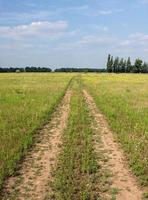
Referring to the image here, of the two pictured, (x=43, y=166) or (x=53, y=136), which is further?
(x=53, y=136)

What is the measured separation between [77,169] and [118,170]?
101 centimetres

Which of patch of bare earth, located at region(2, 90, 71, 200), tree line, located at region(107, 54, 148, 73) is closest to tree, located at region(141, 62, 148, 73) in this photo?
tree line, located at region(107, 54, 148, 73)

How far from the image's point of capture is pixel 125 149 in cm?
1160

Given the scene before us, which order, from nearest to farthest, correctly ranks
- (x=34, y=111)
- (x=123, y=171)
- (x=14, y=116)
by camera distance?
(x=123, y=171) → (x=14, y=116) → (x=34, y=111)

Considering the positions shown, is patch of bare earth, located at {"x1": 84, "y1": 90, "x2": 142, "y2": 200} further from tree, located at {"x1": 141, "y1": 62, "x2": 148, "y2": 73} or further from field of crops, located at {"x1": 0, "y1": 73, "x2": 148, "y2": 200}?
tree, located at {"x1": 141, "y1": 62, "x2": 148, "y2": 73}

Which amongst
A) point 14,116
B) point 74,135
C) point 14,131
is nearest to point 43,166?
point 74,135

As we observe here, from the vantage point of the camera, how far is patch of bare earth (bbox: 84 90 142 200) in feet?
26.2

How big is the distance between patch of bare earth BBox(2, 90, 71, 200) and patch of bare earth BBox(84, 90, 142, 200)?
53.9 inches

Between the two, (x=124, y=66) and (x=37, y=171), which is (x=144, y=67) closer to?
(x=124, y=66)

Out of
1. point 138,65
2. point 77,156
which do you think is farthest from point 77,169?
point 138,65

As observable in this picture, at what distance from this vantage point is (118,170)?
9547 mm

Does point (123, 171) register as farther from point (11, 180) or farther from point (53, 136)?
point (53, 136)

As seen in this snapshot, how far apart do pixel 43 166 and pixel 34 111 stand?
11.0 m

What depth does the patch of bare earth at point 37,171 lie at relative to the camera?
25.9ft
